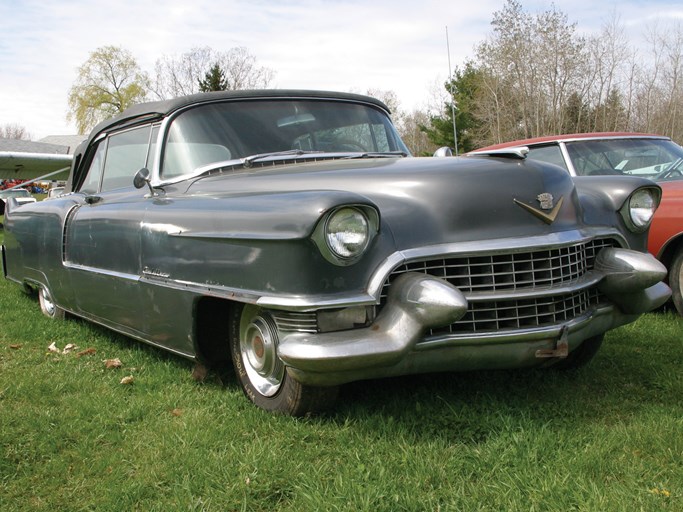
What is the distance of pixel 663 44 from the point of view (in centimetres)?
2714

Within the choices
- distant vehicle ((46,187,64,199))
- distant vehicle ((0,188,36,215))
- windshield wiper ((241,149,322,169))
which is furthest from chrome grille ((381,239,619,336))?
distant vehicle ((0,188,36,215))

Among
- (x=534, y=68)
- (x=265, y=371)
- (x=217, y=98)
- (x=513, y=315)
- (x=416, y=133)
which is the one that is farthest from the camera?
(x=416, y=133)

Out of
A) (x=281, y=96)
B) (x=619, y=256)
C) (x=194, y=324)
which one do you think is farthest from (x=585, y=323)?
(x=281, y=96)

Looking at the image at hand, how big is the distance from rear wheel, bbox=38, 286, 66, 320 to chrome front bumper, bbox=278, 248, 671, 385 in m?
3.22

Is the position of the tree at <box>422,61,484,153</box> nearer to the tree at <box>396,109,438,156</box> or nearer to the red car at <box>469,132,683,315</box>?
the tree at <box>396,109,438,156</box>

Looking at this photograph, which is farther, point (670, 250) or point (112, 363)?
point (670, 250)

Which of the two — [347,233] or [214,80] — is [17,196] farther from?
[214,80]

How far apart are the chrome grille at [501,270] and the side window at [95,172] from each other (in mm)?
2981

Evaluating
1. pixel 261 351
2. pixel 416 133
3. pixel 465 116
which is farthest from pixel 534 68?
pixel 261 351

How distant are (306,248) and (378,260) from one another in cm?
28

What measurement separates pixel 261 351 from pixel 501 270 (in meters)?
1.06

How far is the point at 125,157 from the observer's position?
4352mm

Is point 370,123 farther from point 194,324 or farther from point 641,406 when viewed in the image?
point 641,406

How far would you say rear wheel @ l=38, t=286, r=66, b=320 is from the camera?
511 cm
